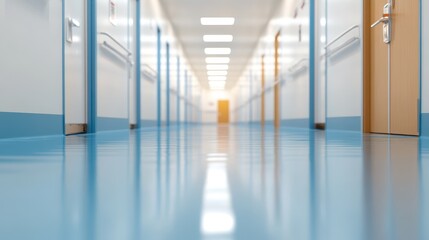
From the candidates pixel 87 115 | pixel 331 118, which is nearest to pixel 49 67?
pixel 87 115

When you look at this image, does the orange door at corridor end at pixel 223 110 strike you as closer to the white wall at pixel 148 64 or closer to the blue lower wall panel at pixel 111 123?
the white wall at pixel 148 64

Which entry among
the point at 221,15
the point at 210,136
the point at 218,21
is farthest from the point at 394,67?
the point at 218,21

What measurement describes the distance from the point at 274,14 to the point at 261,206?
383 inches

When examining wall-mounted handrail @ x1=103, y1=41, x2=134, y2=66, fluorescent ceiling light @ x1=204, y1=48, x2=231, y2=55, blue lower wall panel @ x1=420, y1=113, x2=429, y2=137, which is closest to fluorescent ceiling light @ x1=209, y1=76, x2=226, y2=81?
fluorescent ceiling light @ x1=204, y1=48, x2=231, y2=55

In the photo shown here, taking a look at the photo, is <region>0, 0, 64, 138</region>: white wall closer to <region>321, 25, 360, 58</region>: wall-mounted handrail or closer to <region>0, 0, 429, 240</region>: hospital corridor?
<region>0, 0, 429, 240</region>: hospital corridor

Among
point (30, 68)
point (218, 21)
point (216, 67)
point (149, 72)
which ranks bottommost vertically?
point (30, 68)

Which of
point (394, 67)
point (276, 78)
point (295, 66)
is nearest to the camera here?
point (394, 67)

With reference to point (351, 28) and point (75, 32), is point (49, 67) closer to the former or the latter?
point (75, 32)

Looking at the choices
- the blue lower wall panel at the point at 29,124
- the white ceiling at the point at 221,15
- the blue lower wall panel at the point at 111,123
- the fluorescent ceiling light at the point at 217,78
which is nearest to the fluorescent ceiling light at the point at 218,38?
the white ceiling at the point at 221,15

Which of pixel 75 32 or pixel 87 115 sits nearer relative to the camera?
pixel 75 32

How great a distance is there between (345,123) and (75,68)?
3008 mm

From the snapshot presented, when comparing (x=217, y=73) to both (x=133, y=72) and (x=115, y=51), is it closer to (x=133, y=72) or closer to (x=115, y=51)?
(x=133, y=72)

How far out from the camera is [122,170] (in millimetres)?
1088

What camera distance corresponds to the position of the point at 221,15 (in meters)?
10.0
